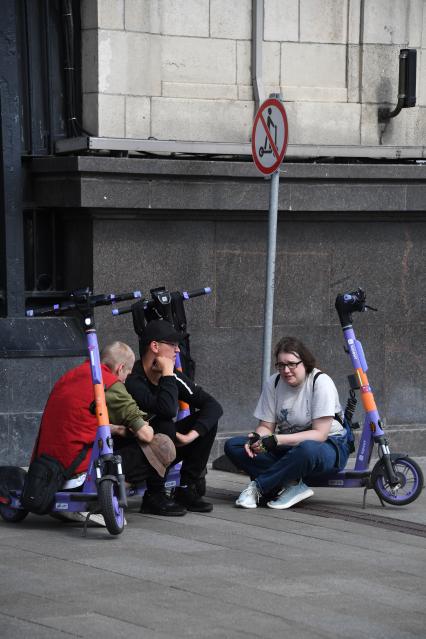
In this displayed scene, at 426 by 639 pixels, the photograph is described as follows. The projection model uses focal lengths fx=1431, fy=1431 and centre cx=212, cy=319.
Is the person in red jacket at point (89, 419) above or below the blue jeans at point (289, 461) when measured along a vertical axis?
above

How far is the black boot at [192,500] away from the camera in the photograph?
8906 millimetres

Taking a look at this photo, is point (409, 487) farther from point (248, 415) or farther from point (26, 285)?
point (26, 285)

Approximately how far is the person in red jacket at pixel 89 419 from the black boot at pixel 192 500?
0.33 m

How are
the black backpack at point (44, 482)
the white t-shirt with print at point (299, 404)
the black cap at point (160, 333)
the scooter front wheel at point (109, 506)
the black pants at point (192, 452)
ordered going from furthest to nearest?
the white t-shirt with print at point (299, 404)
the black pants at point (192, 452)
the black cap at point (160, 333)
the black backpack at point (44, 482)
the scooter front wheel at point (109, 506)

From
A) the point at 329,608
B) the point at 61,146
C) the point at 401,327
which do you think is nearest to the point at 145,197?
the point at 61,146

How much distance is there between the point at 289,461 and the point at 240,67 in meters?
4.04

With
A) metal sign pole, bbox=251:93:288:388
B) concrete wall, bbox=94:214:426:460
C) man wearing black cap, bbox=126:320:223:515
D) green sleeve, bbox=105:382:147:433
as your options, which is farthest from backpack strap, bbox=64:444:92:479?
concrete wall, bbox=94:214:426:460

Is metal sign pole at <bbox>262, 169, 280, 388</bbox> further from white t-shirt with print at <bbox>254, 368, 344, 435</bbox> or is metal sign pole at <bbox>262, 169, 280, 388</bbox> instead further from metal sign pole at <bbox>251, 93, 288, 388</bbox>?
white t-shirt with print at <bbox>254, 368, 344, 435</bbox>

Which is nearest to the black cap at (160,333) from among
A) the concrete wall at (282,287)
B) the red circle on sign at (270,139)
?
the red circle on sign at (270,139)

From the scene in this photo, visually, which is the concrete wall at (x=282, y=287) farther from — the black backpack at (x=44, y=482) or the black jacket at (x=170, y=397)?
the black backpack at (x=44, y=482)

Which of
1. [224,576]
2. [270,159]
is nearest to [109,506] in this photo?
[224,576]

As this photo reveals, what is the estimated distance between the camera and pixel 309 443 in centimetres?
890

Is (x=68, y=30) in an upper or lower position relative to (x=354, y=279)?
upper

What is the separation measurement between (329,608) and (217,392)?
17.0ft
